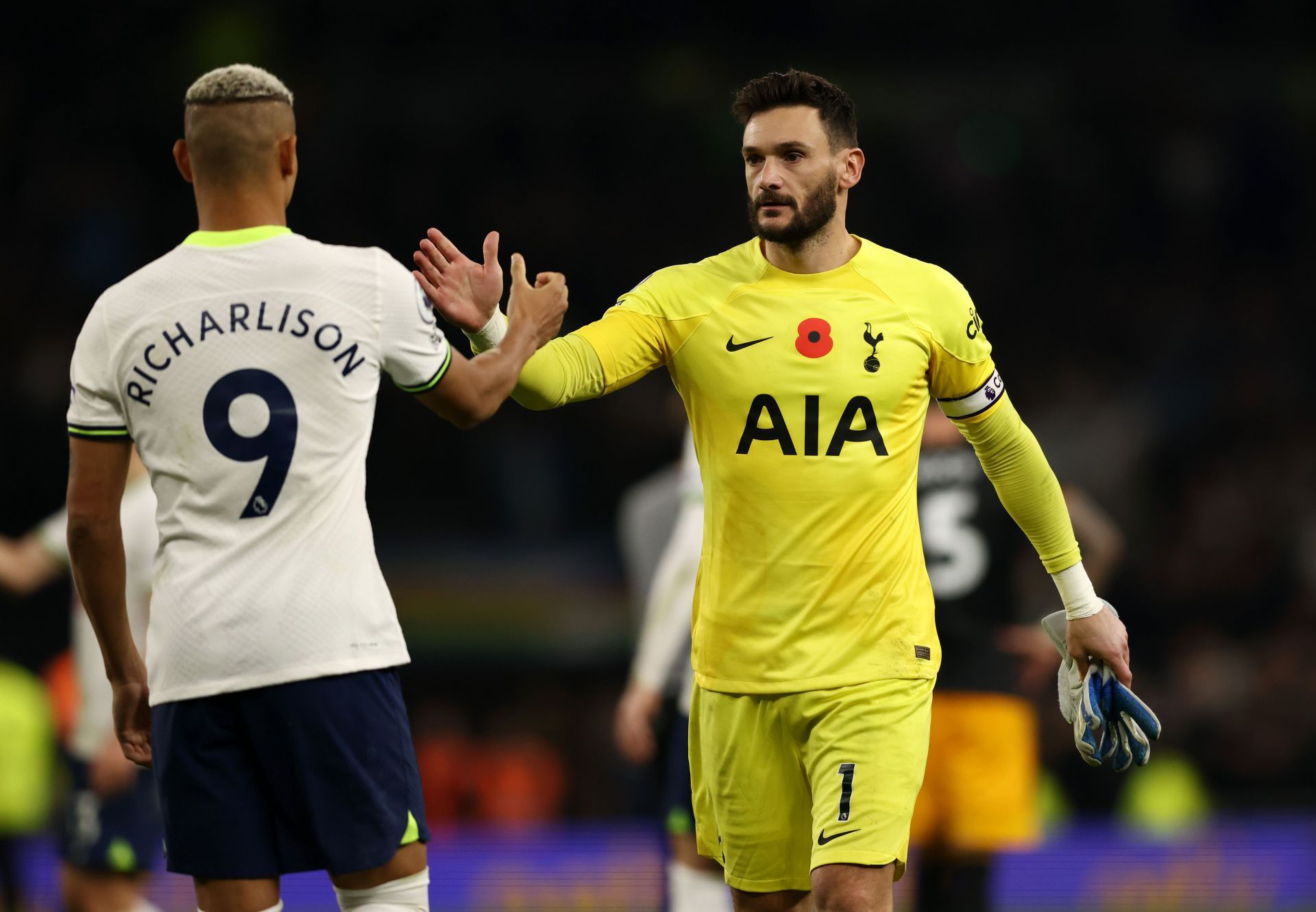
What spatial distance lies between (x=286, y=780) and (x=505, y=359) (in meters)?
1.00

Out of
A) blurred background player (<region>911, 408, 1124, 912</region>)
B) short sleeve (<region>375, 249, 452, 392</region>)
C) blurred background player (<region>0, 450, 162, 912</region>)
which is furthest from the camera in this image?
blurred background player (<region>911, 408, 1124, 912</region>)

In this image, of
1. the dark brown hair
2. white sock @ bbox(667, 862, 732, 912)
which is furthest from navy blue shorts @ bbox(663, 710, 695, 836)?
the dark brown hair

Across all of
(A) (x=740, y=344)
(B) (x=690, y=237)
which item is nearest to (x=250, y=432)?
(A) (x=740, y=344)

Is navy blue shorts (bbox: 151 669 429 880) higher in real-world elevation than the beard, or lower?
lower

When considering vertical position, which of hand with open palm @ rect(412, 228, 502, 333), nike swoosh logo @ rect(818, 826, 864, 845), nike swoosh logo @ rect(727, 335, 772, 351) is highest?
hand with open palm @ rect(412, 228, 502, 333)

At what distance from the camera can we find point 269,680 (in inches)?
141

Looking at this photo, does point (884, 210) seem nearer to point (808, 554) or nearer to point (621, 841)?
point (621, 841)

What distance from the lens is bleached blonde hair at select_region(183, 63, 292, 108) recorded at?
3637mm

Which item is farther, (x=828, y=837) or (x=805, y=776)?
(x=805, y=776)

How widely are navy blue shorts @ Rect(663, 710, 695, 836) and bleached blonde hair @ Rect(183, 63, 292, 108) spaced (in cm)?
307

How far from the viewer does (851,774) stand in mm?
4207

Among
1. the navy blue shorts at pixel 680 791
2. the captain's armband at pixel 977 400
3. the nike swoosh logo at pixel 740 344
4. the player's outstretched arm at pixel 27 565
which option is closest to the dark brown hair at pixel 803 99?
the nike swoosh logo at pixel 740 344

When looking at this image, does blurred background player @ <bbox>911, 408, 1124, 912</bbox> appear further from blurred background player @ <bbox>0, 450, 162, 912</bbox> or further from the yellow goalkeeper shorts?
blurred background player @ <bbox>0, 450, 162, 912</bbox>

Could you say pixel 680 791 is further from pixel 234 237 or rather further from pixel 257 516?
pixel 234 237
